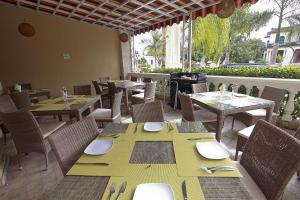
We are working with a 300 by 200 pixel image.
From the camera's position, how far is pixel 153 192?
0.73m

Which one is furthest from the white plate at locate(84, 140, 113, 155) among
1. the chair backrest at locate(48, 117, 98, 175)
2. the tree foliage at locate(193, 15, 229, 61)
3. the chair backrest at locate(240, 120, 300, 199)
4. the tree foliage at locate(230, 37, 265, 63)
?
the tree foliage at locate(230, 37, 265, 63)

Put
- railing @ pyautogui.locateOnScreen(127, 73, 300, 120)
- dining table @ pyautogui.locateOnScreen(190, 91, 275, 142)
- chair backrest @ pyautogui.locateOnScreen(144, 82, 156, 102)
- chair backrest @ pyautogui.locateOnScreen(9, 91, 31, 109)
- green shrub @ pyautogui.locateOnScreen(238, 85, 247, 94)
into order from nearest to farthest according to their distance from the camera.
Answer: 1. dining table @ pyautogui.locateOnScreen(190, 91, 275, 142)
2. railing @ pyautogui.locateOnScreen(127, 73, 300, 120)
3. chair backrest @ pyautogui.locateOnScreen(9, 91, 31, 109)
4. green shrub @ pyautogui.locateOnScreen(238, 85, 247, 94)
5. chair backrest @ pyautogui.locateOnScreen(144, 82, 156, 102)

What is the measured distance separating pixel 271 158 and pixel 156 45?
11848 millimetres

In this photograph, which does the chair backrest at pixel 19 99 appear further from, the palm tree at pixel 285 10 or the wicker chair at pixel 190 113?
the palm tree at pixel 285 10

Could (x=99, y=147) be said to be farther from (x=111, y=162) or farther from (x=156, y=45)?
(x=156, y=45)

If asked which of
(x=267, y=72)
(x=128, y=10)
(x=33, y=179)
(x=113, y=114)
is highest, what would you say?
(x=128, y=10)

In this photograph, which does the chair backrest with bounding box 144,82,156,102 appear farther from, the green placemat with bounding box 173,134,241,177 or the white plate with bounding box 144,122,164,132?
the green placemat with bounding box 173,134,241,177

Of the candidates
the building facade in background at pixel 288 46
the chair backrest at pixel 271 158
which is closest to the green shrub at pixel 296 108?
the chair backrest at pixel 271 158

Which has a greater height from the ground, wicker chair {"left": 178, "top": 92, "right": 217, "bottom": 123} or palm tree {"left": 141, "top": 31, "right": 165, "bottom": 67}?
palm tree {"left": 141, "top": 31, "right": 165, "bottom": 67}

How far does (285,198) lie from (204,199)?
144cm

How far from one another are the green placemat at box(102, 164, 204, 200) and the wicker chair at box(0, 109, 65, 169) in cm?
153

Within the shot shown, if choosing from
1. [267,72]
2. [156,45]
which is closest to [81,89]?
[267,72]

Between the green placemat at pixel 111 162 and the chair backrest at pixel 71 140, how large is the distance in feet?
0.63

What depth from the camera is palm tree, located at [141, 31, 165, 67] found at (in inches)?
450
